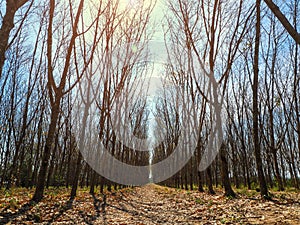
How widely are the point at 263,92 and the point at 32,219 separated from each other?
46.3ft

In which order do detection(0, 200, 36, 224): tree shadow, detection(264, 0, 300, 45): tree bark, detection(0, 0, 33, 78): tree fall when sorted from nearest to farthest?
detection(264, 0, 300, 45): tree bark < detection(0, 0, 33, 78): tree < detection(0, 200, 36, 224): tree shadow

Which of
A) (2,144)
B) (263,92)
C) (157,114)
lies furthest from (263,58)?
(2,144)

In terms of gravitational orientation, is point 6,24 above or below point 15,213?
above

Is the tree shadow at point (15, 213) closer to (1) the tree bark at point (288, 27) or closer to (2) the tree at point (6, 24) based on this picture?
(2) the tree at point (6, 24)

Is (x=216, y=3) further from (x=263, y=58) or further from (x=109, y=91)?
(x=109, y=91)

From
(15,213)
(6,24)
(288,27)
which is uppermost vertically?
(6,24)

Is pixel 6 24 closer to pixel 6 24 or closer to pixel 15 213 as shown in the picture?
pixel 6 24

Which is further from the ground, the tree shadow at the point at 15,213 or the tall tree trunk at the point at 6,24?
the tall tree trunk at the point at 6,24

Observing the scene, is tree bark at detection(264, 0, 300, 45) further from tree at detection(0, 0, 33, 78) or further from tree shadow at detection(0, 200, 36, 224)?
tree shadow at detection(0, 200, 36, 224)

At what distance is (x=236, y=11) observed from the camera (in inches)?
404

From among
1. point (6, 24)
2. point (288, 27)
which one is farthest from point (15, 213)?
point (288, 27)

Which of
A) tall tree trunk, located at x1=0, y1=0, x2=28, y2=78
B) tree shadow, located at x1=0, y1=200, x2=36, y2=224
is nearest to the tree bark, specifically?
tall tree trunk, located at x1=0, y1=0, x2=28, y2=78

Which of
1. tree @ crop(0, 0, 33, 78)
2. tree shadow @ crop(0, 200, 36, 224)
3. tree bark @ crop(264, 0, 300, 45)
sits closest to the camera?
tree bark @ crop(264, 0, 300, 45)

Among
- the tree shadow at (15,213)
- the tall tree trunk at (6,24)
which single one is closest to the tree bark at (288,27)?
the tall tree trunk at (6,24)
